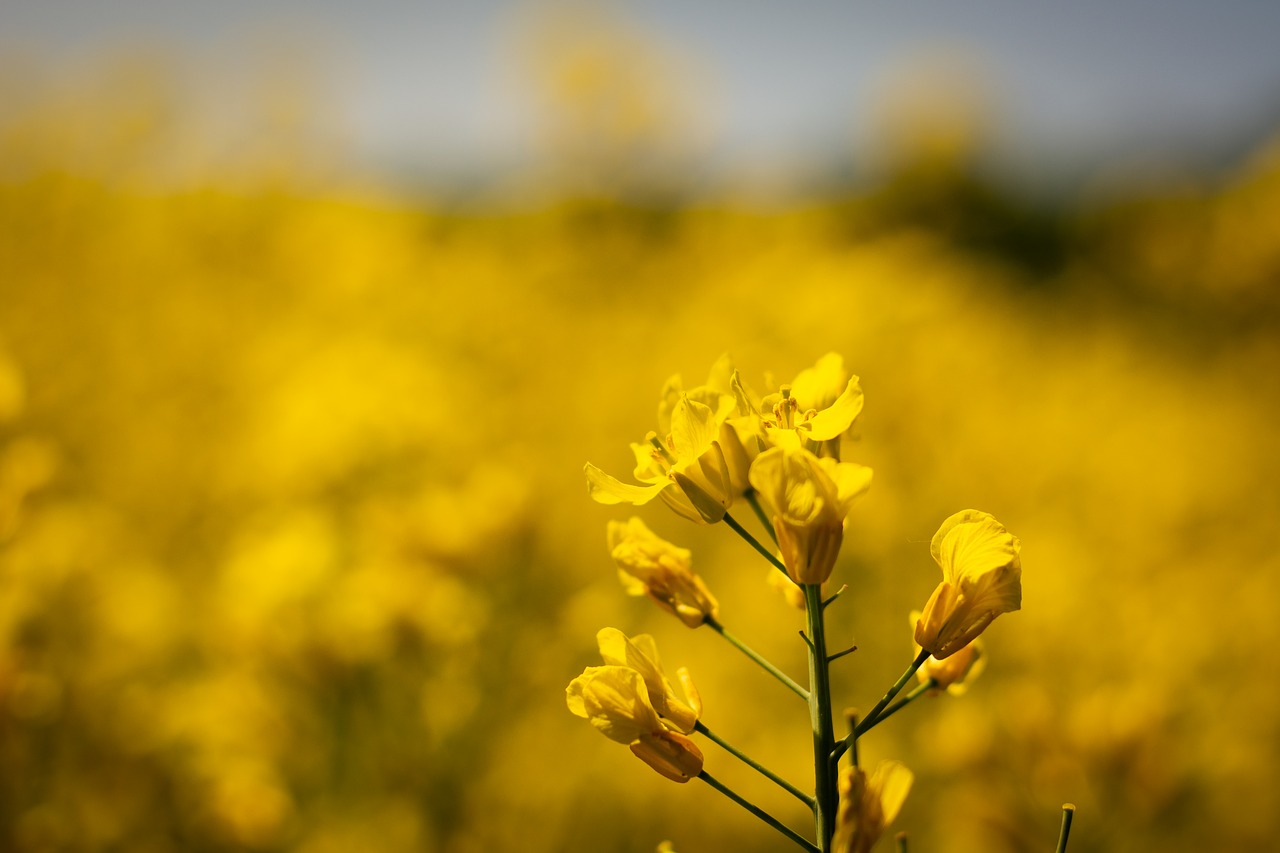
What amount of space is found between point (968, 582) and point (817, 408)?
0.27 m

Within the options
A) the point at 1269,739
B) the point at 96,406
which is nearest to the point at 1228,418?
the point at 1269,739

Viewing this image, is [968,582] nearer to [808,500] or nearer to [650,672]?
[808,500]

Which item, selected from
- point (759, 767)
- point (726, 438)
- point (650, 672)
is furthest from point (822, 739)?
point (726, 438)

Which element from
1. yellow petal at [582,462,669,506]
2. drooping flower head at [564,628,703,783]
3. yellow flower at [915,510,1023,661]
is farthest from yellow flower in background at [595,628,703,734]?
yellow flower at [915,510,1023,661]

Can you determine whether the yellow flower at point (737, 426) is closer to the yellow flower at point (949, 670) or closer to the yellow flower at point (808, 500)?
the yellow flower at point (808, 500)

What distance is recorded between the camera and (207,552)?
3877 millimetres

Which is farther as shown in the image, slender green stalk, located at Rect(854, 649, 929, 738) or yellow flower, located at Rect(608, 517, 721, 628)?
yellow flower, located at Rect(608, 517, 721, 628)

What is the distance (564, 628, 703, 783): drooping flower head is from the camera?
0.82 metres

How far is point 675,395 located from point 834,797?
489mm

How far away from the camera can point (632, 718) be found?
83 centimetres

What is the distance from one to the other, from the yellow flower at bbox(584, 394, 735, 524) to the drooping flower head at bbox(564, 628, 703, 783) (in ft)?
0.51

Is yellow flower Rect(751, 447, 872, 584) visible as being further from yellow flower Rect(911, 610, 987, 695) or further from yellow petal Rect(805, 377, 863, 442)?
yellow flower Rect(911, 610, 987, 695)

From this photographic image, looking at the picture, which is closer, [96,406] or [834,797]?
[834,797]

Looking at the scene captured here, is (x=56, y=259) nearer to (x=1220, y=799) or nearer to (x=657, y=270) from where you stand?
(x=657, y=270)
